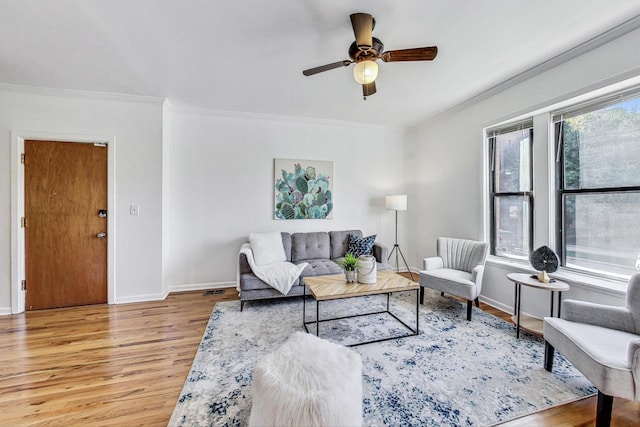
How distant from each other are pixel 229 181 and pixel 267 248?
1228 millimetres

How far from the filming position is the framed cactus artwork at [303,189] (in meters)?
4.05

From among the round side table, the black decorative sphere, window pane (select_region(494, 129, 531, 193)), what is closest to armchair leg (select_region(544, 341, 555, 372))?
the round side table

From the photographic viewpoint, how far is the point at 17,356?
2135 mm

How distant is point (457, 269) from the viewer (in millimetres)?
3355

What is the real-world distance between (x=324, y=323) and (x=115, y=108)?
365cm

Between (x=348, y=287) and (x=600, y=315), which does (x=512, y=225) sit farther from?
(x=348, y=287)

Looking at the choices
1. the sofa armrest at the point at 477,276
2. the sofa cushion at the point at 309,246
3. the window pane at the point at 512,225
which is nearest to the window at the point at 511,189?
the window pane at the point at 512,225

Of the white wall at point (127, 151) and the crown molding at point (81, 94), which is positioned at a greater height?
the crown molding at point (81, 94)

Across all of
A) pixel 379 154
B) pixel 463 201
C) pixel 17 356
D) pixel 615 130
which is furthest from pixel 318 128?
pixel 17 356

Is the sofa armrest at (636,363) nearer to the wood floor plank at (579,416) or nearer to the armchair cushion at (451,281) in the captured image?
the wood floor plank at (579,416)

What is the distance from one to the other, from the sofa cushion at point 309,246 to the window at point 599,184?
2.74 meters

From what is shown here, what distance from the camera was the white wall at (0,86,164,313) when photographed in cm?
304

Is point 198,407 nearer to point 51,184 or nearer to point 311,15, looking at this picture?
point 311,15

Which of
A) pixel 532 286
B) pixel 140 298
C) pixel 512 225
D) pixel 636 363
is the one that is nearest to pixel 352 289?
pixel 532 286
